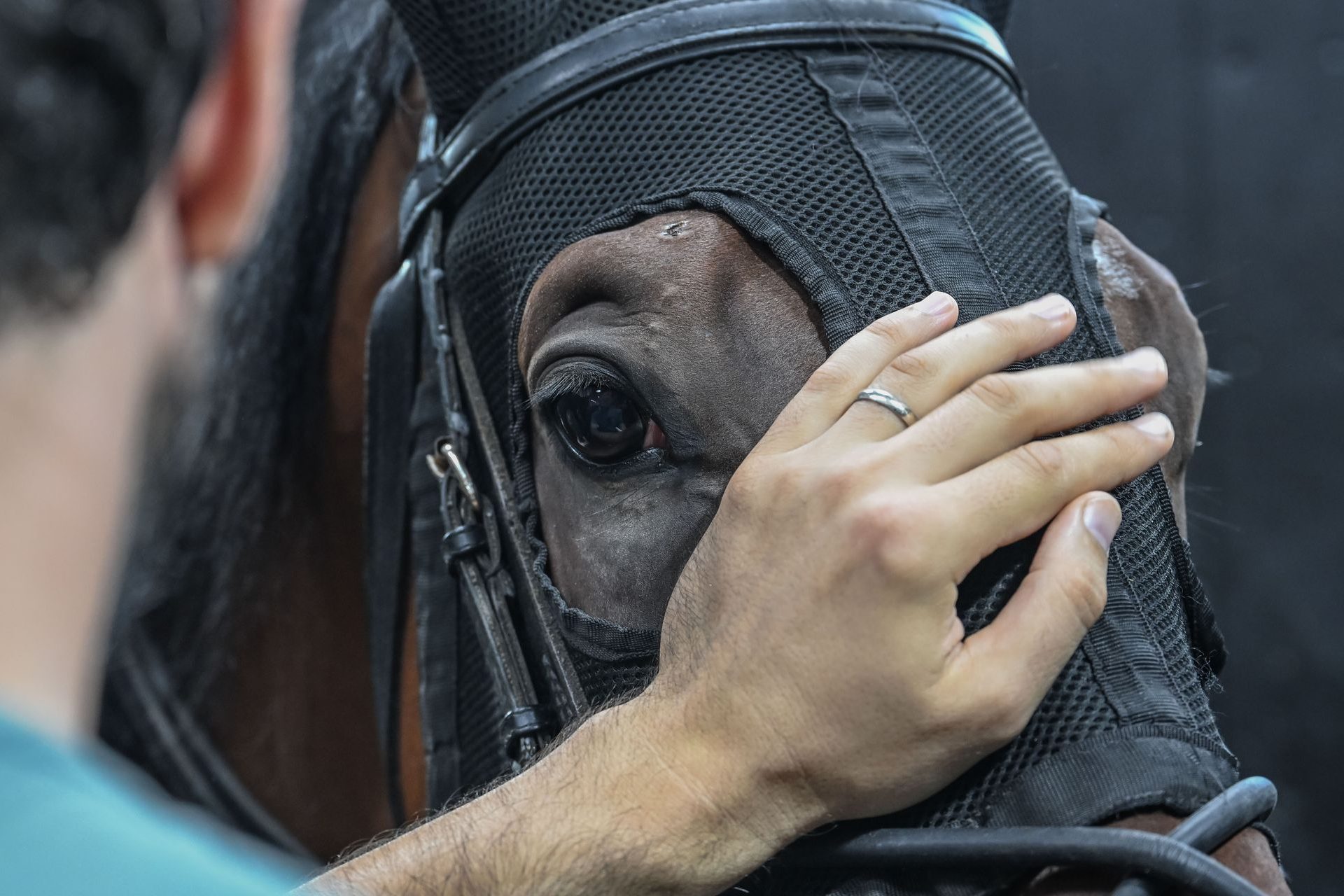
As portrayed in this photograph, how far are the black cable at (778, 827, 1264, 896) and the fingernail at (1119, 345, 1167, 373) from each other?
0.30 metres

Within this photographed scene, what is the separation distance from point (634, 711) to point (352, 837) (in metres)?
0.82

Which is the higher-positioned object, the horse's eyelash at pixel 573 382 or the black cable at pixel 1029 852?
the horse's eyelash at pixel 573 382

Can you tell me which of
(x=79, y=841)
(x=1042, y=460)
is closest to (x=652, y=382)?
(x=1042, y=460)

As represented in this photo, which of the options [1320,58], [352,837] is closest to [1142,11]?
[1320,58]

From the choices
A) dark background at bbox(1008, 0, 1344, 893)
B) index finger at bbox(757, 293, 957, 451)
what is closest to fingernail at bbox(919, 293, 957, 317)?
index finger at bbox(757, 293, 957, 451)

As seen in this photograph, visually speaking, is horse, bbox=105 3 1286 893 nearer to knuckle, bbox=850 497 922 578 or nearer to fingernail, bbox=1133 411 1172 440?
fingernail, bbox=1133 411 1172 440

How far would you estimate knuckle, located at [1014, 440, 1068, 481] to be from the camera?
2.58 ft

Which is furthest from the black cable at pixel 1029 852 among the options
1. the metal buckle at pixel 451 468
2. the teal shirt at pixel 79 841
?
the teal shirt at pixel 79 841

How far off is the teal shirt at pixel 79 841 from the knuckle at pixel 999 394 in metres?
0.58

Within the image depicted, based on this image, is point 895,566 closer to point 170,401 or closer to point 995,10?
point 170,401

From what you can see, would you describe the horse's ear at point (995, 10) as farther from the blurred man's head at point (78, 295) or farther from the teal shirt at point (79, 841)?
the teal shirt at point (79, 841)

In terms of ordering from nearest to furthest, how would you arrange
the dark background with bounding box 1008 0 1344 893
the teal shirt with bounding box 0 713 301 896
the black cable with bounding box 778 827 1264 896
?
the teal shirt with bounding box 0 713 301 896
the black cable with bounding box 778 827 1264 896
the dark background with bounding box 1008 0 1344 893

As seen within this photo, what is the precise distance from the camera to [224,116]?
1.35ft

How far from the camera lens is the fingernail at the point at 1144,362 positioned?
0.85 m
